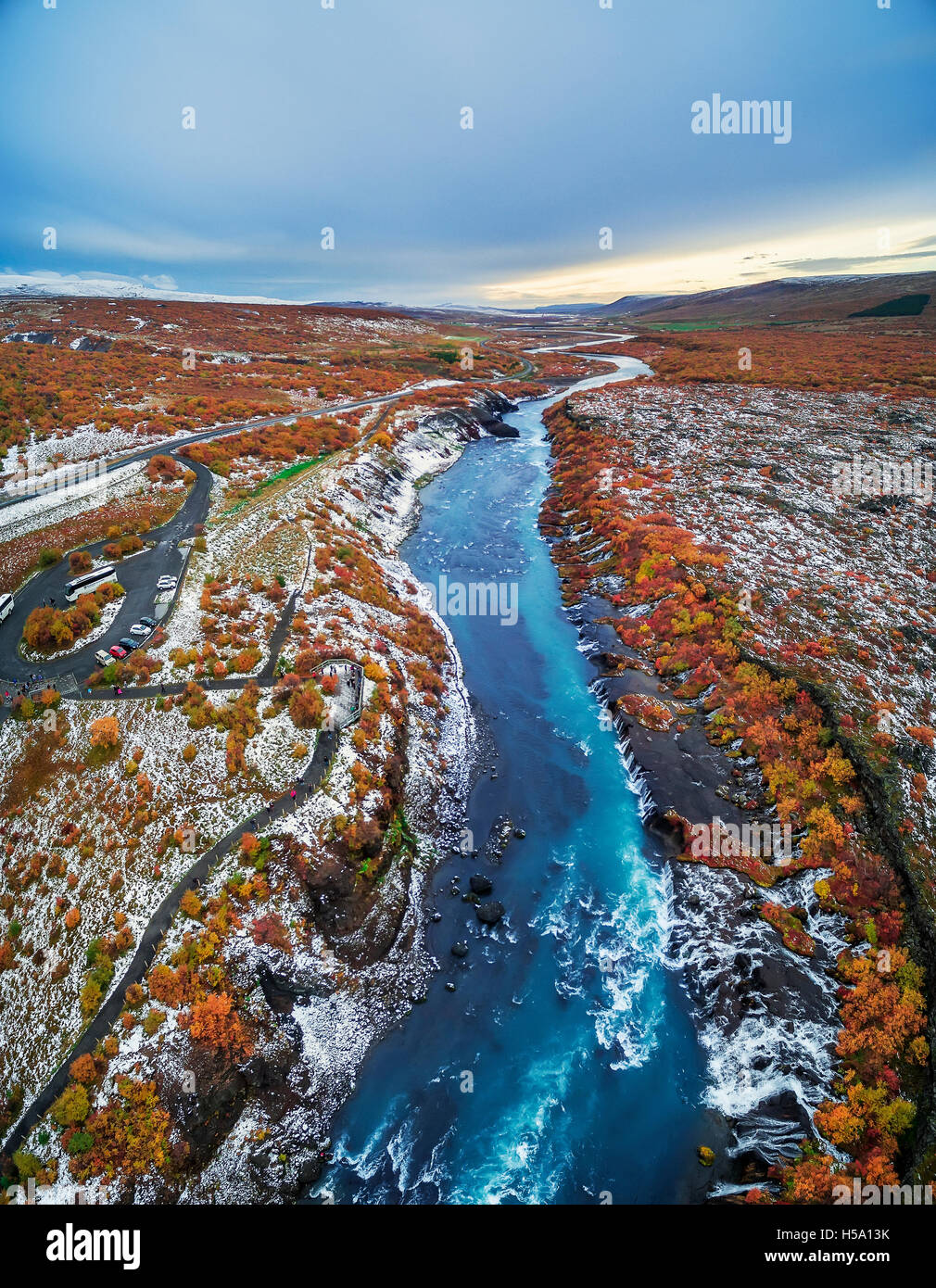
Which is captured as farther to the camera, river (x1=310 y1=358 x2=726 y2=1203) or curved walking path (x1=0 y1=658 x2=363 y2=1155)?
river (x1=310 y1=358 x2=726 y2=1203)

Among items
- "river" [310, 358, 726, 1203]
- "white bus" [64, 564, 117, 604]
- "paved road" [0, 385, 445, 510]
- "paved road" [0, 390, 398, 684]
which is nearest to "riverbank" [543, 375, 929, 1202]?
"river" [310, 358, 726, 1203]

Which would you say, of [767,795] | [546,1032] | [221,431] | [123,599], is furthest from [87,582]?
[767,795]

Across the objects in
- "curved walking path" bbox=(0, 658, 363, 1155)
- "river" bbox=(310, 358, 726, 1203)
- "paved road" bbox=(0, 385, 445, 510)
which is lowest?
"river" bbox=(310, 358, 726, 1203)

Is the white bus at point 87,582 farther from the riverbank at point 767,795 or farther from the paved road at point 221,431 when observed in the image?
the riverbank at point 767,795

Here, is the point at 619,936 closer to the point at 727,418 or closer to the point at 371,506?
the point at 371,506

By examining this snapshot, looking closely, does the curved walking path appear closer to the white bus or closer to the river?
the river

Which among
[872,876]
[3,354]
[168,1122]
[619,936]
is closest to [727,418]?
[872,876]

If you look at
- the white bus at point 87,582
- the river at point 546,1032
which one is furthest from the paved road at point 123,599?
the river at point 546,1032
